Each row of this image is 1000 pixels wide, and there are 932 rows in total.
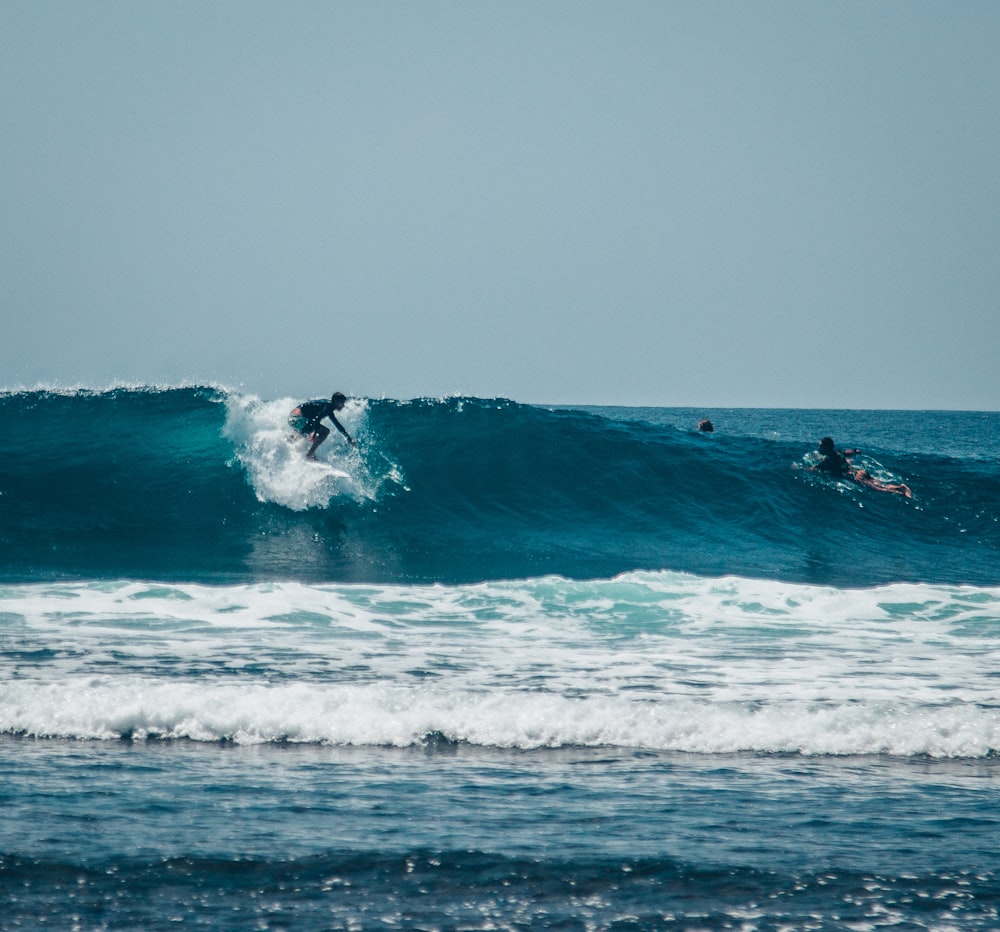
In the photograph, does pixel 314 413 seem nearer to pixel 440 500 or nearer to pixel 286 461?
pixel 286 461

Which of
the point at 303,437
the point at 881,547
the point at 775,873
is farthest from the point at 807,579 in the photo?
the point at 775,873

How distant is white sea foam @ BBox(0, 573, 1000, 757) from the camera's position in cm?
557

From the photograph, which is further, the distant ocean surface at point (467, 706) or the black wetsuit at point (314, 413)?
the black wetsuit at point (314, 413)

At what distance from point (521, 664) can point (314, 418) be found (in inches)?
350

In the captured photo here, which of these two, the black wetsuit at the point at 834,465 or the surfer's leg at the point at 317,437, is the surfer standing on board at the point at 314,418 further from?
the black wetsuit at the point at 834,465

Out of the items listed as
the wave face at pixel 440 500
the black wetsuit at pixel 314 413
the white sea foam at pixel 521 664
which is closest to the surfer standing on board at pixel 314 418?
the black wetsuit at pixel 314 413

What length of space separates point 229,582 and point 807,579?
A: 7149 mm

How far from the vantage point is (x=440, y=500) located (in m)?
15.8

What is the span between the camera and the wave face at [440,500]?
12.8 m

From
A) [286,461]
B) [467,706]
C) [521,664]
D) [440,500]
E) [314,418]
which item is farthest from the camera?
[440,500]

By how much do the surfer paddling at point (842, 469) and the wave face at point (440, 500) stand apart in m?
0.33

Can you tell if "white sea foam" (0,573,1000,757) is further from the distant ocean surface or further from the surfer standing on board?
the surfer standing on board

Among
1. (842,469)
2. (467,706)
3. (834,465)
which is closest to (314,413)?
(834,465)

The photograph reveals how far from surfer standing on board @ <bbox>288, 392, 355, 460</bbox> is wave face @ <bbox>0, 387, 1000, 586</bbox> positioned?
36 cm
